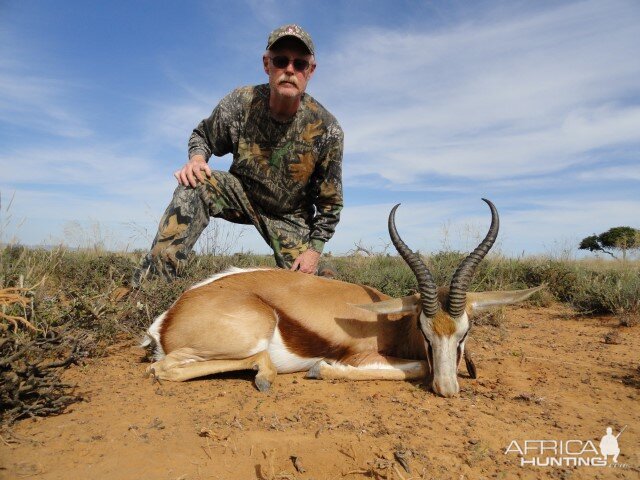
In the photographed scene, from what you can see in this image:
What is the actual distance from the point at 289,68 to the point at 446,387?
3.88 metres

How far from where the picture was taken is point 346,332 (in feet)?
13.1

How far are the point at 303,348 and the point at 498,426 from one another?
5.33 ft

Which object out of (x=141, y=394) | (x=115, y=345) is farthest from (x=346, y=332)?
(x=115, y=345)

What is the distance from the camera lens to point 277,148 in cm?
592

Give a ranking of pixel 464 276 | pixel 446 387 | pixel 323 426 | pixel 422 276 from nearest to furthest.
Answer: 1. pixel 323 426
2. pixel 446 387
3. pixel 464 276
4. pixel 422 276

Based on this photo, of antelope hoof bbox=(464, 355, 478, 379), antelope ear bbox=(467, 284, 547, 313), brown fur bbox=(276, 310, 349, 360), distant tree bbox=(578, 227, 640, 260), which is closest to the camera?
antelope hoof bbox=(464, 355, 478, 379)

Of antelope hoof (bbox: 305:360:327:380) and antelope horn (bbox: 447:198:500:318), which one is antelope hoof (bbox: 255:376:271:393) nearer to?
antelope hoof (bbox: 305:360:327:380)

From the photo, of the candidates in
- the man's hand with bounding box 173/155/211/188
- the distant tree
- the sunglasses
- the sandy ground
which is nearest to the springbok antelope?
the sandy ground

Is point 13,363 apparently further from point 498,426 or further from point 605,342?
point 605,342

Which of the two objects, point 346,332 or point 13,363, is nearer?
point 13,363

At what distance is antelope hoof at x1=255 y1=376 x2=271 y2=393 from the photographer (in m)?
3.42

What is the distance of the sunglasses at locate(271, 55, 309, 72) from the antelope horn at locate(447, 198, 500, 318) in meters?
2.84

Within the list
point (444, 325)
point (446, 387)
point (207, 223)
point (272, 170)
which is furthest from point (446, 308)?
point (207, 223)

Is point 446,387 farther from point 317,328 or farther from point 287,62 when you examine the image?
point 287,62
